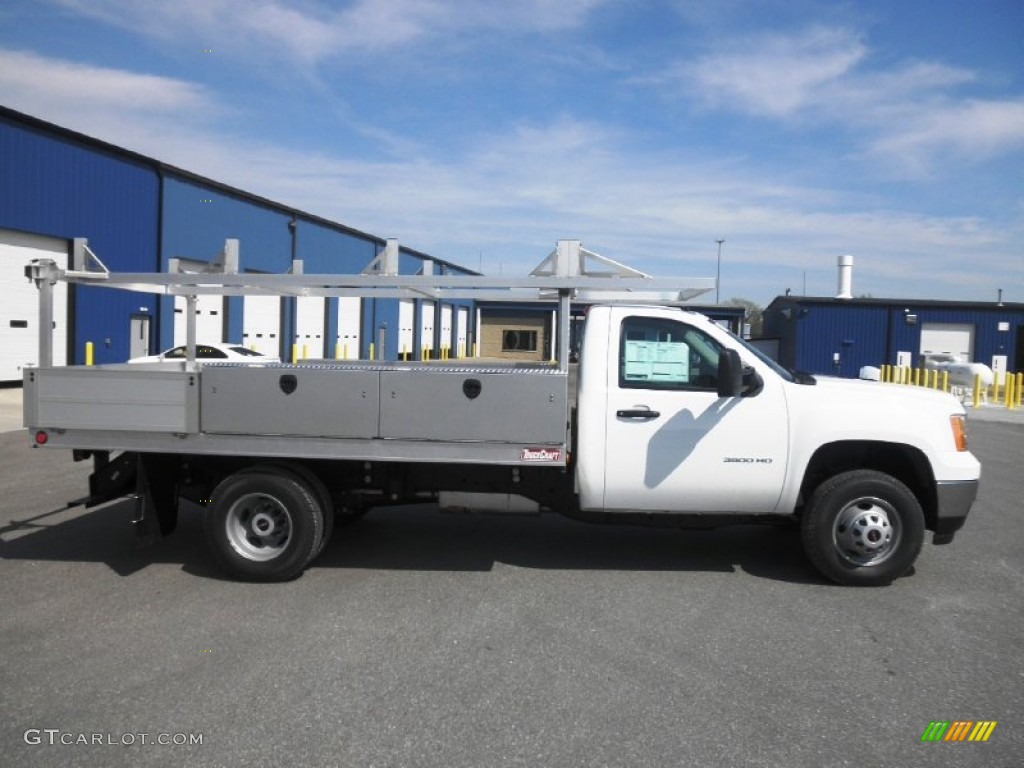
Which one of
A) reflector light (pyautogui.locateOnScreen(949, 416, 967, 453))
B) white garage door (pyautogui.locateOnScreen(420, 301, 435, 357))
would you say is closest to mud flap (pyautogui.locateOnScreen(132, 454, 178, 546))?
reflector light (pyautogui.locateOnScreen(949, 416, 967, 453))

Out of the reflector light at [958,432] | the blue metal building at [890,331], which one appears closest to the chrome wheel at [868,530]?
the reflector light at [958,432]

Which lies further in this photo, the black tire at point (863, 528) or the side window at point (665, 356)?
the side window at point (665, 356)

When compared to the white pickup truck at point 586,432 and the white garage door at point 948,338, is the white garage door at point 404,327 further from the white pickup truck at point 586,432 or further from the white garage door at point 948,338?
the white pickup truck at point 586,432

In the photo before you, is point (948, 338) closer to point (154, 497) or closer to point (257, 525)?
point (257, 525)

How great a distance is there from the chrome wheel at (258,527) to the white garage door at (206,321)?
2077 cm

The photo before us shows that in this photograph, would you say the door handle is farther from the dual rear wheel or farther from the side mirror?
the dual rear wheel

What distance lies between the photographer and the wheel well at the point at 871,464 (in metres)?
6.12

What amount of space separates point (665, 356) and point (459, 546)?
8.05 feet

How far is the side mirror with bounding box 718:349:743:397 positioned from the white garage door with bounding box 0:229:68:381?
19.2m

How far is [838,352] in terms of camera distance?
122 ft

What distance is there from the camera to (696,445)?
232 inches

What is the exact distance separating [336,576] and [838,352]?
35.0 meters

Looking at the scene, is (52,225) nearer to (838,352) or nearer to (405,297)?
(405,297)

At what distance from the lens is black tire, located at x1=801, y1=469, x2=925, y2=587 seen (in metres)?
5.86
